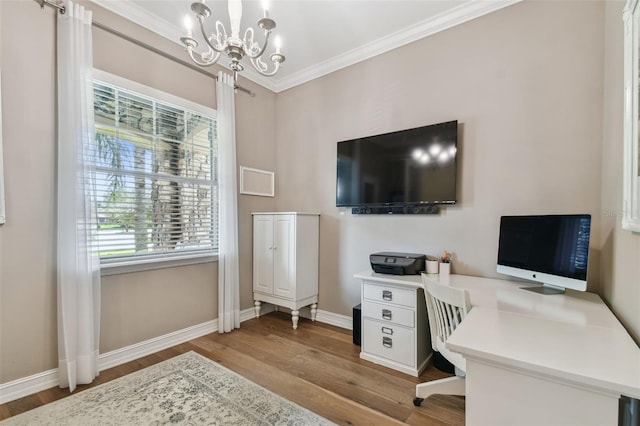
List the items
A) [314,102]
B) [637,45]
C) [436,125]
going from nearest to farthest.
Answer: [637,45]
[436,125]
[314,102]

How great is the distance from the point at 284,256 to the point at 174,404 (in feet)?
5.09

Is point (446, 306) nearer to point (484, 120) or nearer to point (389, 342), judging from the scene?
point (389, 342)

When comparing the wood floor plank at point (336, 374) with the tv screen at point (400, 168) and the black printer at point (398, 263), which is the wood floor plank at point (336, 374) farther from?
the tv screen at point (400, 168)

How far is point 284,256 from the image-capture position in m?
2.99

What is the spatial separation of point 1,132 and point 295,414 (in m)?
2.54

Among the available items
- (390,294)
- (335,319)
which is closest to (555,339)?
(390,294)

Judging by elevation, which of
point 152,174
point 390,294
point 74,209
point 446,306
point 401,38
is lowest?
point 390,294

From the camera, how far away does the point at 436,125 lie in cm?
236

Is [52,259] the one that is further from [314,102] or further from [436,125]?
[436,125]

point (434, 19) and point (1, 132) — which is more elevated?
point (434, 19)

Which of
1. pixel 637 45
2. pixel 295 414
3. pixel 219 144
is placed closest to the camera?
pixel 637 45

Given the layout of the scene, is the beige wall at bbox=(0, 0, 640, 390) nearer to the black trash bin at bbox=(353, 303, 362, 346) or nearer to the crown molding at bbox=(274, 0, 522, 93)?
the crown molding at bbox=(274, 0, 522, 93)

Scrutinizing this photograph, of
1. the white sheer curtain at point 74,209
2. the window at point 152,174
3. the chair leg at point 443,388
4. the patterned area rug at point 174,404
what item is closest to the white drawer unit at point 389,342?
the chair leg at point 443,388

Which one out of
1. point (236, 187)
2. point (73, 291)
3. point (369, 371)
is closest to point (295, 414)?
point (369, 371)
